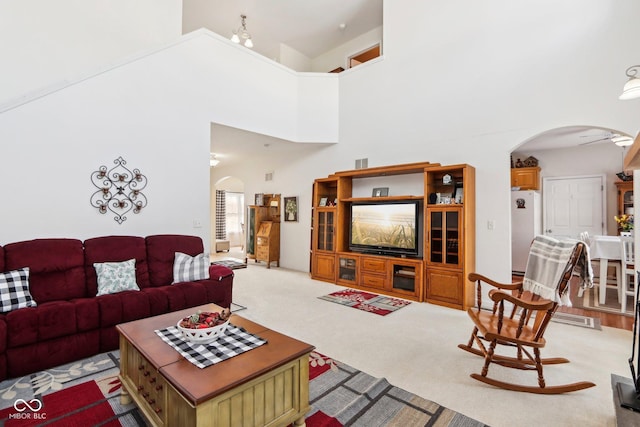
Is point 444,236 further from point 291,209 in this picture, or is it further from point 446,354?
point 291,209

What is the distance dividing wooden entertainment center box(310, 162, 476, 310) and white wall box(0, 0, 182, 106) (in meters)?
3.90

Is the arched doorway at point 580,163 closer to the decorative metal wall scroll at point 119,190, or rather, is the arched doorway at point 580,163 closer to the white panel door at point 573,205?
the white panel door at point 573,205

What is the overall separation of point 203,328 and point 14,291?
2.04m

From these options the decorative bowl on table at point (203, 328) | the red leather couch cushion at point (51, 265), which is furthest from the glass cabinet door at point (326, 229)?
the decorative bowl on table at point (203, 328)

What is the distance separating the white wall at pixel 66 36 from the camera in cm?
377

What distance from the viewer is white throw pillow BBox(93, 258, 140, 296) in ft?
10.3

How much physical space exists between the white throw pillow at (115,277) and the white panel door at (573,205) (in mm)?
Result: 8113

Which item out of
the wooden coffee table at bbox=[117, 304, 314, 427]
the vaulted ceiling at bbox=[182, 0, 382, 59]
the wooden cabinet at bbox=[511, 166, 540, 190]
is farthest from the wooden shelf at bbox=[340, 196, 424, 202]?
the vaulted ceiling at bbox=[182, 0, 382, 59]

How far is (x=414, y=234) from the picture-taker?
15.7 ft

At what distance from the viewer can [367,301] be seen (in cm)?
454

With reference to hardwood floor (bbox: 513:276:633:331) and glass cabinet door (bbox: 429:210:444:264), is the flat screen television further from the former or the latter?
hardwood floor (bbox: 513:276:633:331)

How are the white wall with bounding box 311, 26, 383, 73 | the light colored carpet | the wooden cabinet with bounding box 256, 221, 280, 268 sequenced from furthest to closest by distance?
the wooden cabinet with bounding box 256, 221, 280, 268, the white wall with bounding box 311, 26, 383, 73, the light colored carpet

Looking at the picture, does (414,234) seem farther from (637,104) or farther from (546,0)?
(546,0)

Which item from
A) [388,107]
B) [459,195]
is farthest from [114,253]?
[388,107]
